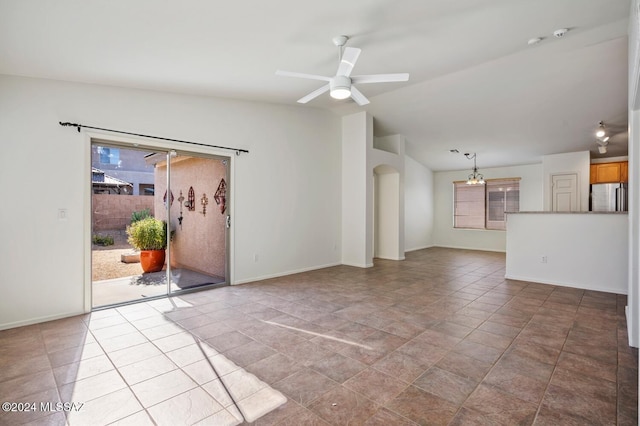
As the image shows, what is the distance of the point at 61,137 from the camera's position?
11.5 ft

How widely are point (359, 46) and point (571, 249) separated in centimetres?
466

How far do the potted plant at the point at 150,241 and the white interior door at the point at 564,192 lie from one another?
8.69m

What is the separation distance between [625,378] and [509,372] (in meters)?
0.82

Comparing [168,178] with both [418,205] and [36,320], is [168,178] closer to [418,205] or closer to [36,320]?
[36,320]

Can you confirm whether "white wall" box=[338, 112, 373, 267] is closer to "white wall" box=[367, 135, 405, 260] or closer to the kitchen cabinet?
"white wall" box=[367, 135, 405, 260]

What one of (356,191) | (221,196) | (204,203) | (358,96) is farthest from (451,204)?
(204,203)

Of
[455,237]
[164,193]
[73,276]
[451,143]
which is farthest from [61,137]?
[455,237]

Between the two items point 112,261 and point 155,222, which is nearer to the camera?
point 112,261

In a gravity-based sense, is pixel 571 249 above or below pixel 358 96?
below

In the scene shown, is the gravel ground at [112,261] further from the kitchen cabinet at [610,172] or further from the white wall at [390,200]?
the kitchen cabinet at [610,172]

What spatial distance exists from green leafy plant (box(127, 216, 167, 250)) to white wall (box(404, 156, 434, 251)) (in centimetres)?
645

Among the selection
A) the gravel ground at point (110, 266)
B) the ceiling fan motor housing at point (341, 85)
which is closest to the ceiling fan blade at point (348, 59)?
the ceiling fan motor housing at point (341, 85)

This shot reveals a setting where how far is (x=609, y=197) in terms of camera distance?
6793mm

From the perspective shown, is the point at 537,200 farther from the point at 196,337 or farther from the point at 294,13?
the point at 196,337
